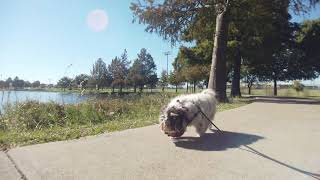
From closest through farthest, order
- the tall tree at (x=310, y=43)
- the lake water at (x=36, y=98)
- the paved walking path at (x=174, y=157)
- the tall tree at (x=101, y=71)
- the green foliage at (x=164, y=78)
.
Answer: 1. the paved walking path at (x=174, y=157)
2. the lake water at (x=36, y=98)
3. the tall tree at (x=310, y=43)
4. the green foliage at (x=164, y=78)
5. the tall tree at (x=101, y=71)

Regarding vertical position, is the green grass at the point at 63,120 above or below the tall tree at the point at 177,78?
below

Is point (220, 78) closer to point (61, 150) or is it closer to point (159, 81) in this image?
point (61, 150)

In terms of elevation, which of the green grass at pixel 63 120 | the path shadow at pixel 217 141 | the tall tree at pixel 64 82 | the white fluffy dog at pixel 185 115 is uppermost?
the tall tree at pixel 64 82

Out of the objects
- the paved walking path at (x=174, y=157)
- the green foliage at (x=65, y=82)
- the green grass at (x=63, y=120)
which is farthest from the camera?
the green foliage at (x=65, y=82)

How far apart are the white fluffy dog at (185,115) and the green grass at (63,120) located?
7.60 ft

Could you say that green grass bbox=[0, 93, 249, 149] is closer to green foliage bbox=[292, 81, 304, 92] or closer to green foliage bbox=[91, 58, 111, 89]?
green foliage bbox=[292, 81, 304, 92]

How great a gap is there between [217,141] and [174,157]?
1914 millimetres

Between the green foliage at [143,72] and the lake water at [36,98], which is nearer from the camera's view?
the lake water at [36,98]

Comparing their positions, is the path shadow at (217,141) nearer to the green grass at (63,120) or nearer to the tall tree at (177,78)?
the green grass at (63,120)

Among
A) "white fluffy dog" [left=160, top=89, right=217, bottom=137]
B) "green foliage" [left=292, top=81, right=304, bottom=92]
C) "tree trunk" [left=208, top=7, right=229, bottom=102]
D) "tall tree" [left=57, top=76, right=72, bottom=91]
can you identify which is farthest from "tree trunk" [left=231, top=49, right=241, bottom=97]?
"white fluffy dog" [left=160, top=89, right=217, bottom=137]

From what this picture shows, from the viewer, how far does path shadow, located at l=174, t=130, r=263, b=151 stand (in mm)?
7906

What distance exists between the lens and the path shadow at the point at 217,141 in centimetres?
791

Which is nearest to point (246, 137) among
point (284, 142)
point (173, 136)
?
point (284, 142)

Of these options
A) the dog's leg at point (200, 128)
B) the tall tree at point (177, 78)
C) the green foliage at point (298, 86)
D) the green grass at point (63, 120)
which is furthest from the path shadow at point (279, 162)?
the green foliage at point (298, 86)
